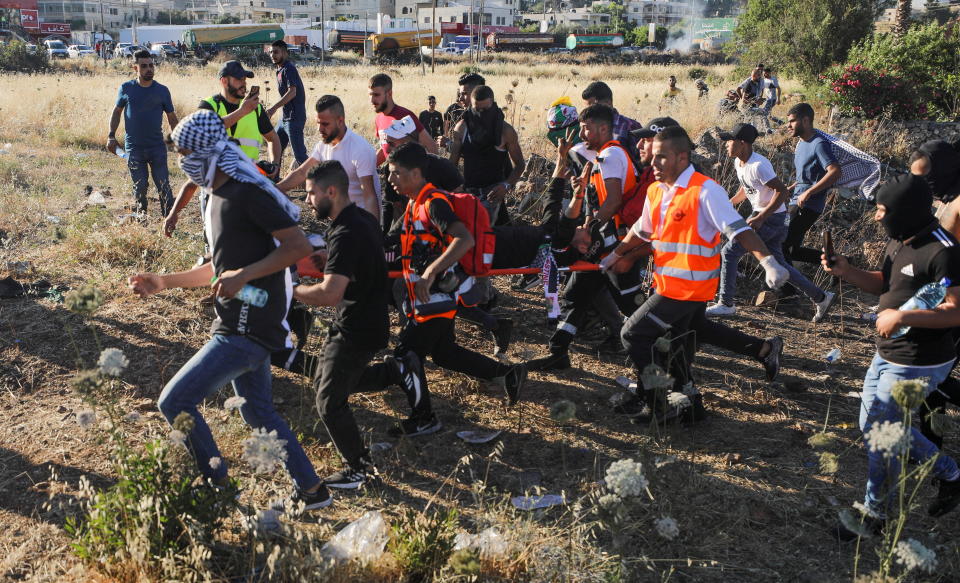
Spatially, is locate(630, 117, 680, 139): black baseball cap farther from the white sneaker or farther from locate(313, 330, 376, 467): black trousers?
locate(313, 330, 376, 467): black trousers

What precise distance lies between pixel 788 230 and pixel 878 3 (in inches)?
659

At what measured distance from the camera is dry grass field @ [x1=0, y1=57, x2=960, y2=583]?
316 cm

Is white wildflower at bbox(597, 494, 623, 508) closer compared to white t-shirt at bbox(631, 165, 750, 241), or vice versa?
white wildflower at bbox(597, 494, 623, 508)

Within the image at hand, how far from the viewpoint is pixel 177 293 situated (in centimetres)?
639

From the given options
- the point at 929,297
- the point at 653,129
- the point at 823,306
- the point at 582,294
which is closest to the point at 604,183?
the point at 653,129

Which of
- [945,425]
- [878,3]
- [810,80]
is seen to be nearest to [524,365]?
[945,425]

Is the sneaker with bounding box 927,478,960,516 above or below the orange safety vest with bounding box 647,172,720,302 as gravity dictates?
below

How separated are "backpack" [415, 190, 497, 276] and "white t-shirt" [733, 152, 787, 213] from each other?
110 inches

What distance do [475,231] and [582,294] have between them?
44.7 inches

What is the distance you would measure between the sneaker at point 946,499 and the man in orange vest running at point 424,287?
230cm

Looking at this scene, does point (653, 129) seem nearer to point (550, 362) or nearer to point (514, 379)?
point (550, 362)

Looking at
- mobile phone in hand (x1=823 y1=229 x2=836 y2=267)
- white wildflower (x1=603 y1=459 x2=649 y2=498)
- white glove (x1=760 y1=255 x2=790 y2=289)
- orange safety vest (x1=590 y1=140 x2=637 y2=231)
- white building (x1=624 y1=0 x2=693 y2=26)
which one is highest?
white building (x1=624 y1=0 x2=693 y2=26)

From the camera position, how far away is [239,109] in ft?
20.9

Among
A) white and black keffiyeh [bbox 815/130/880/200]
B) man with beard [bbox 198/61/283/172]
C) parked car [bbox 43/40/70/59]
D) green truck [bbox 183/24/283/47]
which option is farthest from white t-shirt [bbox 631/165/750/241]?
green truck [bbox 183/24/283/47]
